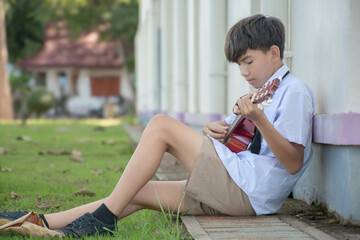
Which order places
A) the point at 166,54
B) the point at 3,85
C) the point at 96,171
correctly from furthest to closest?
the point at 3,85 < the point at 166,54 < the point at 96,171

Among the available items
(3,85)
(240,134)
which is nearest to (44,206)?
(240,134)

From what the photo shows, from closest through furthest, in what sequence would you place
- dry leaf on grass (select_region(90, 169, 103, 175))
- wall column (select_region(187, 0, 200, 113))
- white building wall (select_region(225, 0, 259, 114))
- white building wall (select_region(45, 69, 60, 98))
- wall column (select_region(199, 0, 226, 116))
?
1. white building wall (select_region(225, 0, 259, 114))
2. dry leaf on grass (select_region(90, 169, 103, 175))
3. wall column (select_region(199, 0, 226, 116))
4. wall column (select_region(187, 0, 200, 113))
5. white building wall (select_region(45, 69, 60, 98))

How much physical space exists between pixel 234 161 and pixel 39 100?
21.8 metres

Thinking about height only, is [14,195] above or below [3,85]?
above

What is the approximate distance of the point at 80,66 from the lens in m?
34.9

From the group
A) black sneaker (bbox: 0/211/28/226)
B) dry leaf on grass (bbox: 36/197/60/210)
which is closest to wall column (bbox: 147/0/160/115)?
dry leaf on grass (bbox: 36/197/60/210)

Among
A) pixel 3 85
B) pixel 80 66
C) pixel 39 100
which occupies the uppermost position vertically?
pixel 3 85

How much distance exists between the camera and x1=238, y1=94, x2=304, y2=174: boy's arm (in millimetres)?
2977

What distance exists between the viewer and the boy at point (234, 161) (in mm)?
3201

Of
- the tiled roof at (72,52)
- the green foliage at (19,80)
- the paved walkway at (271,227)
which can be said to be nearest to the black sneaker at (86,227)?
the paved walkway at (271,227)

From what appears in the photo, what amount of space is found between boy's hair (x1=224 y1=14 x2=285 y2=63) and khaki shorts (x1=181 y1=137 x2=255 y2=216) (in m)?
0.55

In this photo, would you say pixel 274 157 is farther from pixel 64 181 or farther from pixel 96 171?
pixel 96 171

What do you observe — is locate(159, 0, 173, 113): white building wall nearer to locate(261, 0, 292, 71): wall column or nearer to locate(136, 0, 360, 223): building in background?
locate(136, 0, 360, 223): building in background

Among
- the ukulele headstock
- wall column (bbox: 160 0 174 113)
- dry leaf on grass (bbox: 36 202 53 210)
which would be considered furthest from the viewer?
wall column (bbox: 160 0 174 113)
